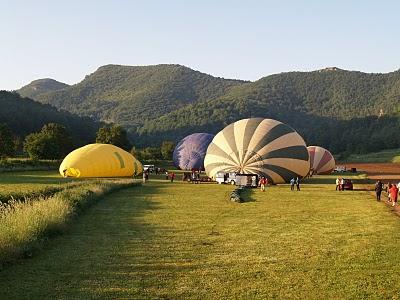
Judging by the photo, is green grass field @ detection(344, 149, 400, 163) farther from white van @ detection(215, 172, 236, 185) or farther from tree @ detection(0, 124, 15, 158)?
tree @ detection(0, 124, 15, 158)

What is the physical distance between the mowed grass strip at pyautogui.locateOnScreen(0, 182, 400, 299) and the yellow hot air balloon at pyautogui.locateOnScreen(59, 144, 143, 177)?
796 inches

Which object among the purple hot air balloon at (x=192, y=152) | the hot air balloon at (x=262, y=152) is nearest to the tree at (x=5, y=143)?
the purple hot air balloon at (x=192, y=152)

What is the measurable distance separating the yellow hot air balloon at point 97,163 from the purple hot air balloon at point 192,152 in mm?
12683

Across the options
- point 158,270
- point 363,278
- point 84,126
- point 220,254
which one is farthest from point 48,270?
point 84,126

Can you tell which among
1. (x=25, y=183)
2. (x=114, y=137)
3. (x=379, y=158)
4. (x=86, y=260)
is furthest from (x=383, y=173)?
(x=379, y=158)

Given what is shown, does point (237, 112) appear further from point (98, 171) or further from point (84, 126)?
point (98, 171)

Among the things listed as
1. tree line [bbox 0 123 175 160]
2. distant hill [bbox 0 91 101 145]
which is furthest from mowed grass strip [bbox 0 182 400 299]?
distant hill [bbox 0 91 101 145]

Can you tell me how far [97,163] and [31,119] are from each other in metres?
83.1

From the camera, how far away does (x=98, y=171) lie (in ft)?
126

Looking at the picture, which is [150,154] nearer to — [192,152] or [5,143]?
[192,152]

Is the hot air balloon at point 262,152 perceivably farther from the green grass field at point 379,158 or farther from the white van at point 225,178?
the green grass field at point 379,158

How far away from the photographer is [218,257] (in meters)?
10.6

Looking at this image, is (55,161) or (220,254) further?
(55,161)

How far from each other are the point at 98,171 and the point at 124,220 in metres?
23.1
